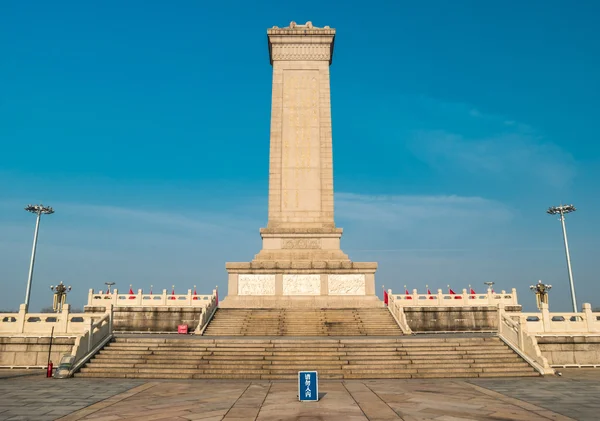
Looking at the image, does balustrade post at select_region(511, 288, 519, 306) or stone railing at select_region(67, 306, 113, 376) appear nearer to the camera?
stone railing at select_region(67, 306, 113, 376)

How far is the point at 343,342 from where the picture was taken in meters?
17.2

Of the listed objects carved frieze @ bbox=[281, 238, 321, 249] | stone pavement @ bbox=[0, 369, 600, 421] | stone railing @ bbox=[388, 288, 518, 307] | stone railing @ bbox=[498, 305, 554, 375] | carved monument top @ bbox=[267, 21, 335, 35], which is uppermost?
carved monument top @ bbox=[267, 21, 335, 35]

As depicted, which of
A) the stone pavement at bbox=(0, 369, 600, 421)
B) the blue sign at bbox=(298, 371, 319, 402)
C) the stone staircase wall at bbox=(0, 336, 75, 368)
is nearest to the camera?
the stone pavement at bbox=(0, 369, 600, 421)

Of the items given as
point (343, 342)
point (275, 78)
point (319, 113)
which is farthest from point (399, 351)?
point (275, 78)

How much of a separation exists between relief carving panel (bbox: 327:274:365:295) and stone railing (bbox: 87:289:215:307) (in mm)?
8039

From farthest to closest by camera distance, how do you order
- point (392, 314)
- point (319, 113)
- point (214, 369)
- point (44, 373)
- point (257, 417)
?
1. point (319, 113)
2. point (392, 314)
3. point (44, 373)
4. point (214, 369)
5. point (257, 417)

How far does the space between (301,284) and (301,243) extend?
3.35m

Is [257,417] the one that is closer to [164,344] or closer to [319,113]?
[164,344]

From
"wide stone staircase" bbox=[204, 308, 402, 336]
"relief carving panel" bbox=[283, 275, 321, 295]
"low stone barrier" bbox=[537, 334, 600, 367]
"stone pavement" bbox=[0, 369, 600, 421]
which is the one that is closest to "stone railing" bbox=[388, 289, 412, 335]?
"wide stone staircase" bbox=[204, 308, 402, 336]

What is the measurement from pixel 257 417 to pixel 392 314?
1815 centimetres

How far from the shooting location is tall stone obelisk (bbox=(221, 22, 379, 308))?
28.9 metres

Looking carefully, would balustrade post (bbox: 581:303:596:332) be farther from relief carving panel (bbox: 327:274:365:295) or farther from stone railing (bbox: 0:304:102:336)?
stone railing (bbox: 0:304:102:336)

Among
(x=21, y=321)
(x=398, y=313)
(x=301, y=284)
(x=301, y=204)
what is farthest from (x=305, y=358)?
(x=301, y=204)

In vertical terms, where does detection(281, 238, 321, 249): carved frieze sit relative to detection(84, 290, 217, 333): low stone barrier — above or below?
above
